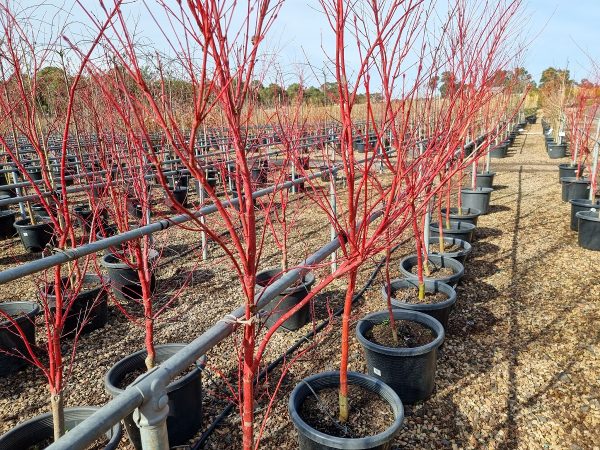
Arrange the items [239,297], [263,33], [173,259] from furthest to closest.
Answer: [173,259] < [239,297] < [263,33]

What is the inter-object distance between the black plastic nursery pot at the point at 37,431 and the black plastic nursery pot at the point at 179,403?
4.8 inches

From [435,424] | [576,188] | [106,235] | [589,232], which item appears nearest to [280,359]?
[435,424]

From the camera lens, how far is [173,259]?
5.08 m

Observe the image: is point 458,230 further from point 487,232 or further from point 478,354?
point 478,354

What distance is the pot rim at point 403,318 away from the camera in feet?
7.72

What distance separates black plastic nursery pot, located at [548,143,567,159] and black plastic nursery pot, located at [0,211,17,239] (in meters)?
14.5

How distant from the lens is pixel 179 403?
2.09 meters

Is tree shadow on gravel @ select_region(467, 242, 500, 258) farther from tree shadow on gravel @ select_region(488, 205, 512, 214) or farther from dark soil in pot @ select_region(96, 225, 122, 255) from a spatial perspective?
dark soil in pot @ select_region(96, 225, 122, 255)

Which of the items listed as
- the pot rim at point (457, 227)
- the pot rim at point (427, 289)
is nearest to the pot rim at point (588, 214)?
the pot rim at point (457, 227)

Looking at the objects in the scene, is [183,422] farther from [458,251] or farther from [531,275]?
[531,275]

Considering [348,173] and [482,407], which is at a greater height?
[348,173]

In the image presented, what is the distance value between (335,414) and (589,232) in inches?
176

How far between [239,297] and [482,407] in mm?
2296

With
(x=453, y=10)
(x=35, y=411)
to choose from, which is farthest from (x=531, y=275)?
(x=35, y=411)
